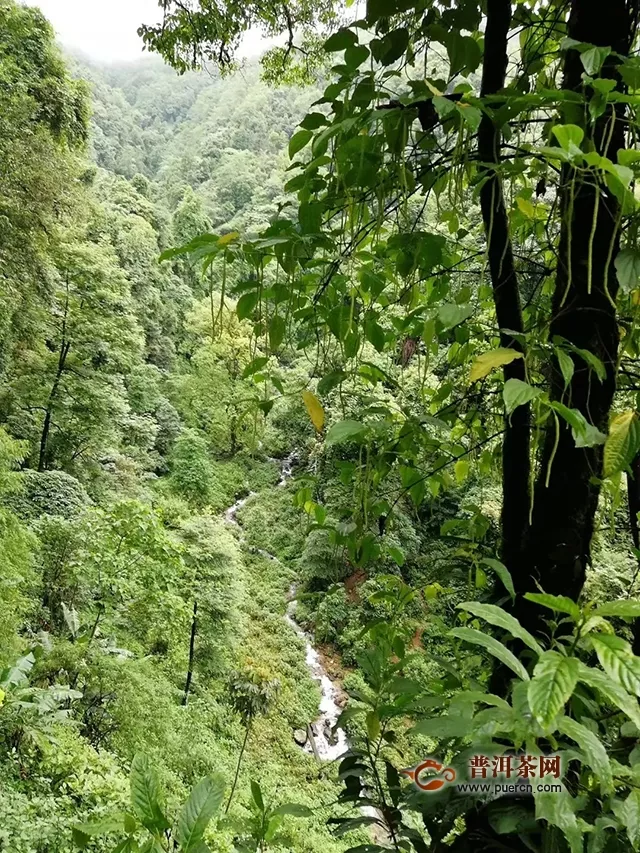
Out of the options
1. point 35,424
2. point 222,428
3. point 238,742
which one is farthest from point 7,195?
point 222,428

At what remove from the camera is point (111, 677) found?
15.6 ft

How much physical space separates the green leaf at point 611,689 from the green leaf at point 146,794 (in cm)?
50

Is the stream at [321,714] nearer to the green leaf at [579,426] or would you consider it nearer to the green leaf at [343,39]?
the green leaf at [579,426]

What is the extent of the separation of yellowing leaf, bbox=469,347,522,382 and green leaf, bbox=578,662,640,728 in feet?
1.00

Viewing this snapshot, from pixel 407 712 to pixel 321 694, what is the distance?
914 centimetres

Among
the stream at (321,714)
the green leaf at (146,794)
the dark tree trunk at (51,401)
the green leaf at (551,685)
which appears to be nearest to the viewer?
the green leaf at (551,685)

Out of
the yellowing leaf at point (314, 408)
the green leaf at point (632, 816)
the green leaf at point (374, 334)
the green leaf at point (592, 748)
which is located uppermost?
the green leaf at point (374, 334)

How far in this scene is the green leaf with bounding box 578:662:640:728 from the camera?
409 mm

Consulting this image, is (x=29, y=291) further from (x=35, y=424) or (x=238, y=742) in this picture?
(x=238, y=742)

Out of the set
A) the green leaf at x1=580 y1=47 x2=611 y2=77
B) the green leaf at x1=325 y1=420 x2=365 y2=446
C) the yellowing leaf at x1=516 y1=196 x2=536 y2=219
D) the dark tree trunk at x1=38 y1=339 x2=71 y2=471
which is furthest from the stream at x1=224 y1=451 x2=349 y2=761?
the green leaf at x1=580 y1=47 x2=611 y2=77

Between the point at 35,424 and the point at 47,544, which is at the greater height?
the point at 35,424

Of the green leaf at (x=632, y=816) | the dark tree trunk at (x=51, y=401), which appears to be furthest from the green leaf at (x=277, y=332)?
the dark tree trunk at (x=51, y=401)

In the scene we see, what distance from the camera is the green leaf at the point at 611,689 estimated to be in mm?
409

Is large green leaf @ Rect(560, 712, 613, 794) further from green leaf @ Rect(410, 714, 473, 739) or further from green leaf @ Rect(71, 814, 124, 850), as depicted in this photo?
green leaf @ Rect(71, 814, 124, 850)
